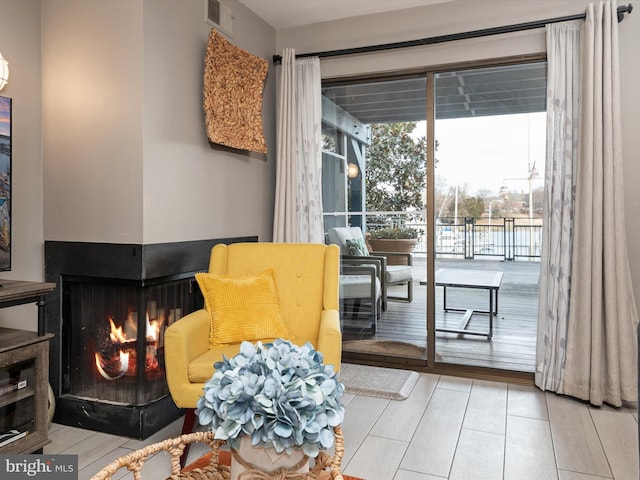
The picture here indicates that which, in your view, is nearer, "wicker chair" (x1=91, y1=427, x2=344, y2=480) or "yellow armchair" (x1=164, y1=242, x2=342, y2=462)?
"wicker chair" (x1=91, y1=427, x2=344, y2=480)

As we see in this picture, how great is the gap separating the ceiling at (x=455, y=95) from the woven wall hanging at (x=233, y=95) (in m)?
0.70

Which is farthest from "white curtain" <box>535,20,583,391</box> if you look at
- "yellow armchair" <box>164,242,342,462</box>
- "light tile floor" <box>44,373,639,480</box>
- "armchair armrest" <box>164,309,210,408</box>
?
"armchair armrest" <box>164,309,210,408</box>

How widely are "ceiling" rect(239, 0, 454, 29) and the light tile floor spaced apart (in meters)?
2.70

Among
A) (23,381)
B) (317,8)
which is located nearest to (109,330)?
(23,381)

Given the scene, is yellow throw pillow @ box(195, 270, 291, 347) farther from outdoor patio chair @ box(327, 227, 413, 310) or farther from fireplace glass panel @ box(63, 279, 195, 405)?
outdoor patio chair @ box(327, 227, 413, 310)

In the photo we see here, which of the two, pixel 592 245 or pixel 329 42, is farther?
pixel 329 42

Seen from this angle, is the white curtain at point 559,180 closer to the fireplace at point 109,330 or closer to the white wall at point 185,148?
the white wall at point 185,148

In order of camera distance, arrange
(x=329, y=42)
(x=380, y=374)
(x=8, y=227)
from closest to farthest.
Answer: (x=8, y=227) → (x=380, y=374) → (x=329, y=42)

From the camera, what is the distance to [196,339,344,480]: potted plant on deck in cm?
97

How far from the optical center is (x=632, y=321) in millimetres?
2830

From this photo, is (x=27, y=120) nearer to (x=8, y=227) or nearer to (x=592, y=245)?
(x=8, y=227)

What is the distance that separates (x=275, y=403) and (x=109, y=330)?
1927 millimetres

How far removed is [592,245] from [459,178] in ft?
3.21

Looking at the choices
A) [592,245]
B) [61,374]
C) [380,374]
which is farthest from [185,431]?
[592,245]
